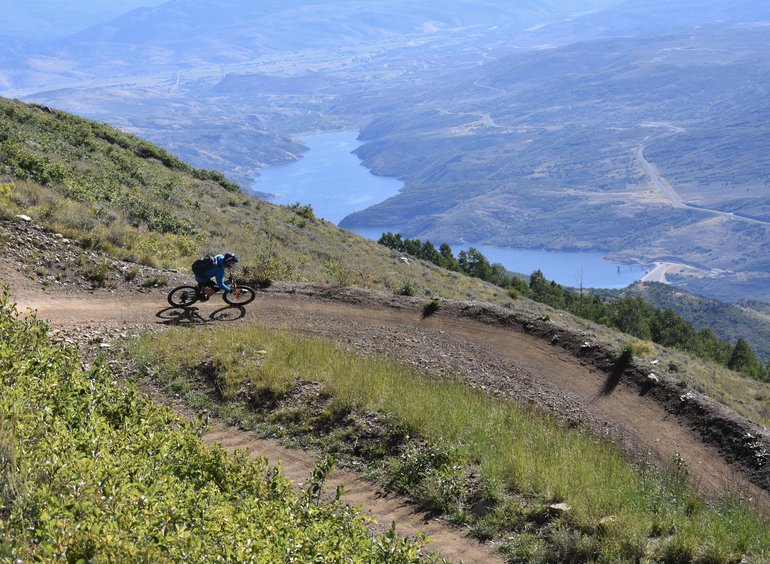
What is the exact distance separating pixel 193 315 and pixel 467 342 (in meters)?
6.25

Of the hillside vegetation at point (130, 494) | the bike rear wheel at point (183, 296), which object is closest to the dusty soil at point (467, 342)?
the bike rear wheel at point (183, 296)

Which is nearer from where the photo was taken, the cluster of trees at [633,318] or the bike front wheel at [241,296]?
the bike front wheel at [241,296]

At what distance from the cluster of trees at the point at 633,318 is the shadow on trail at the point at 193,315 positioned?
23304 mm

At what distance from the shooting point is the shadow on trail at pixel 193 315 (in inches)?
588

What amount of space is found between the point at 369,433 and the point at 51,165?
59.0 feet

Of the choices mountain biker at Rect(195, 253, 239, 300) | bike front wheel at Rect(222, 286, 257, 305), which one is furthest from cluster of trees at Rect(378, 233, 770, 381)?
mountain biker at Rect(195, 253, 239, 300)

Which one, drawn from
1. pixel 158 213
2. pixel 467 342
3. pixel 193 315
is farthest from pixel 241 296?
pixel 158 213

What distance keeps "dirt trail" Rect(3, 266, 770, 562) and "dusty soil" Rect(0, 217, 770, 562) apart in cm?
3

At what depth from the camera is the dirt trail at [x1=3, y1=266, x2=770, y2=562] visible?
13.2m

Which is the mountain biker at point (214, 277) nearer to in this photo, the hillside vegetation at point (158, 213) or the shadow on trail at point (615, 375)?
the hillside vegetation at point (158, 213)

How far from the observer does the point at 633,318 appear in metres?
44.2

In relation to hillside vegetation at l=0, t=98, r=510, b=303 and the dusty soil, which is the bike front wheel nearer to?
the dusty soil

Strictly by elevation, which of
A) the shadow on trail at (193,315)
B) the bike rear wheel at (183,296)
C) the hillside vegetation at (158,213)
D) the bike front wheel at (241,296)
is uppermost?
the hillside vegetation at (158,213)

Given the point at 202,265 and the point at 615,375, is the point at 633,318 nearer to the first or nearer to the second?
the point at 615,375
